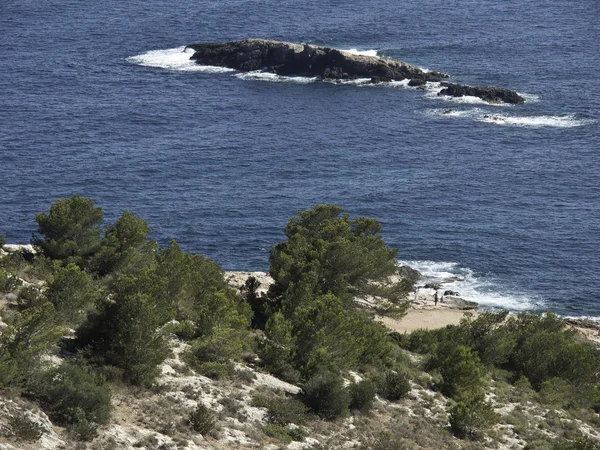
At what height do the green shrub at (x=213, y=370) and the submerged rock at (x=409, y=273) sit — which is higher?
the green shrub at (x=213, y=370)

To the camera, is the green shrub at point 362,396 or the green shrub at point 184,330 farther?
the green shrub at point 184,330

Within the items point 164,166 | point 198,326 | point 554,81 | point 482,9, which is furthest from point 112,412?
point 482,9

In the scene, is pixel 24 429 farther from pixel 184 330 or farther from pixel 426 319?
pixel 426 319

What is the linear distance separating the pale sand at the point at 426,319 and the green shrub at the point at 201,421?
34.7m

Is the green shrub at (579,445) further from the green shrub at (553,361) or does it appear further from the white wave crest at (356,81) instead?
the white wave crest at (356,81)

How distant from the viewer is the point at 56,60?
147500mm

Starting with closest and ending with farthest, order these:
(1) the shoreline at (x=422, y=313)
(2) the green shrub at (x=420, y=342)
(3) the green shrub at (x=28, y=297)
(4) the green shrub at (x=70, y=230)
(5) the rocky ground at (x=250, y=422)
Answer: (5) the rocky ground at (x=250, y=422), (3) the green shrub at (x=28, y=297), (4) the green shrub at (x=70, y=230), (2) the green shrub at (x=420, y=342), (1) the shoreline at (x=422, y=313)

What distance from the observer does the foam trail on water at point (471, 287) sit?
262ft

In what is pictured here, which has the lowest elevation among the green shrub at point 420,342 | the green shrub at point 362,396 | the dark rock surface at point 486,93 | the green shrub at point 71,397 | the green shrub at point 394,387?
the green shrub at point 420,342

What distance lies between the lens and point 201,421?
116ft

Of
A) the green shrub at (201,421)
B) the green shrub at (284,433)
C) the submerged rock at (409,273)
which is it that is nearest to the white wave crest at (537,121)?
the submerged rock at (409,273)

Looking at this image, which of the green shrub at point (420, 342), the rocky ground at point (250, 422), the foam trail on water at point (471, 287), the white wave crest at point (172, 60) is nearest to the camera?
the rocky ground at point (250, 422)

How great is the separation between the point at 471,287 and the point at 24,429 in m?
57.4

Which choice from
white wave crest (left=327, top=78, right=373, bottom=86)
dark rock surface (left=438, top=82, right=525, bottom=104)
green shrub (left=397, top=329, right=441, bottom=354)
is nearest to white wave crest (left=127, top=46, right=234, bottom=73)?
white wave crest (left=327, top=78, right=373, bottom=86)
